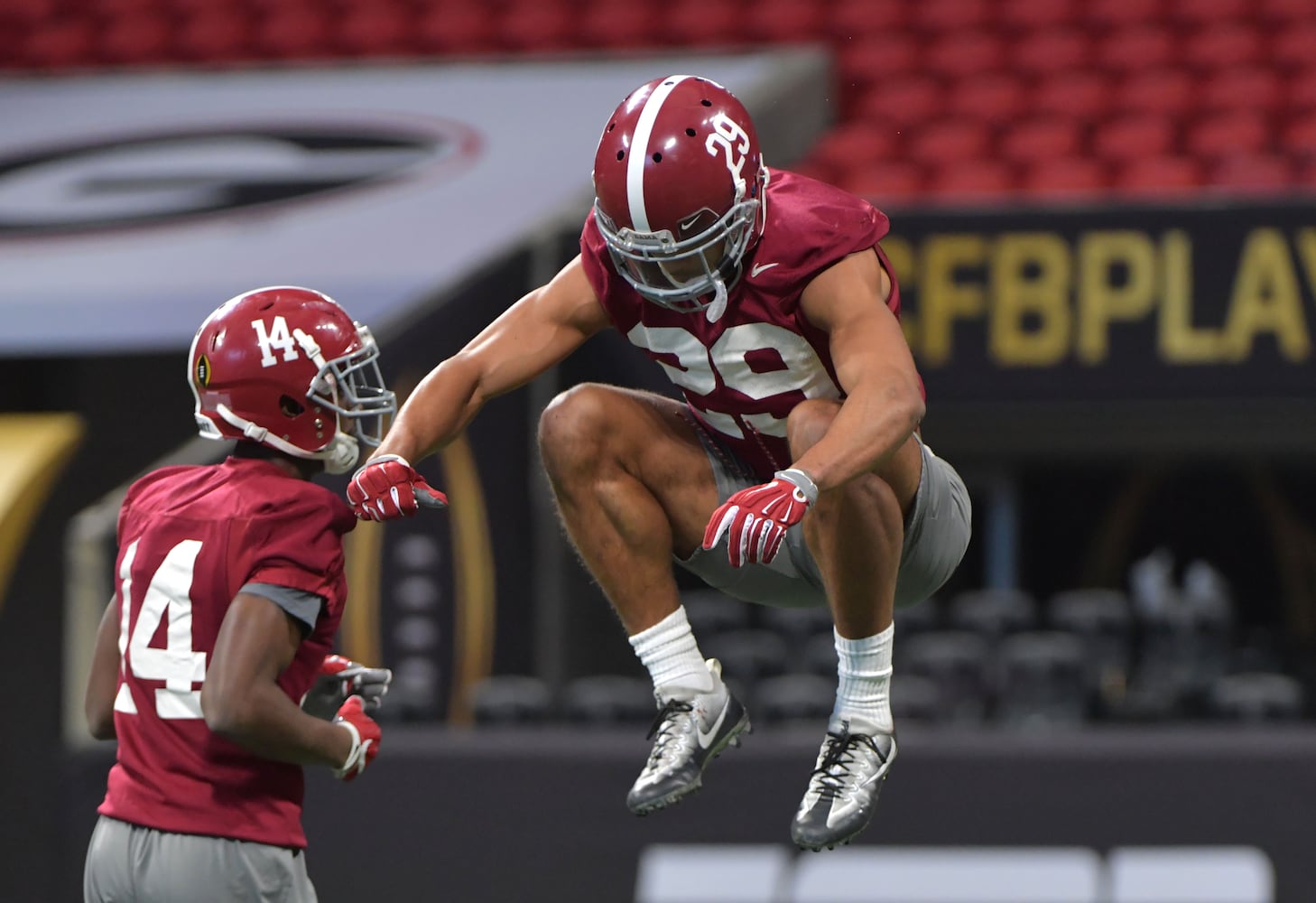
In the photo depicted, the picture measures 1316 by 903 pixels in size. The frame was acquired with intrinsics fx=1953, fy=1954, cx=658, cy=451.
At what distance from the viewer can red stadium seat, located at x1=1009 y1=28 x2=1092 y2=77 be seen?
9531mm

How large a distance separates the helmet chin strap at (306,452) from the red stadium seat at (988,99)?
6.28 m

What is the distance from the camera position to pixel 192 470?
3520mm

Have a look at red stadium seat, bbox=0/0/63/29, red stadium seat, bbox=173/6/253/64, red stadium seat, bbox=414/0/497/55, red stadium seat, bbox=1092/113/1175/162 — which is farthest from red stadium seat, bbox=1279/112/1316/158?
red stadium seat, bbox=0/0/63/29

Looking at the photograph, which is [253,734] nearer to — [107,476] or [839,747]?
[839,747]

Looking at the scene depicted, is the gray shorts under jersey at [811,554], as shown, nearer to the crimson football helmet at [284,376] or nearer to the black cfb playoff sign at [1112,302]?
the crimson football helmet at [284,376]

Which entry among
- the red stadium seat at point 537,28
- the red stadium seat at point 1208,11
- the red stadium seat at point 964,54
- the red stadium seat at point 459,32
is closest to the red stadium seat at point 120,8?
the red stadium seat at point 459,32

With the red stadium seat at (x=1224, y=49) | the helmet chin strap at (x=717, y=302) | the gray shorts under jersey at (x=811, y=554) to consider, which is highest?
the red stadium seat at (x=1224, y=49)

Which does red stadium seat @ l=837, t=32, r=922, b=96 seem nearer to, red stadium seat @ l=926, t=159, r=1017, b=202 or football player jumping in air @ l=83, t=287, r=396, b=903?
red stadium seat @ l=926, t=159, r=1017, b=202

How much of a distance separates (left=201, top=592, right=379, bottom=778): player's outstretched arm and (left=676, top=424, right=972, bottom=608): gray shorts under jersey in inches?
30.1

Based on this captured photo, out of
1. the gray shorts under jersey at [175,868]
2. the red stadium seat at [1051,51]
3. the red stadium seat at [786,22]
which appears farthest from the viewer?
the red stadium seat at [786,22]

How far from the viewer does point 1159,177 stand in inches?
332

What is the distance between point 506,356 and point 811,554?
645 mm

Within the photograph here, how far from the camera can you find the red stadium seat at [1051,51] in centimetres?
953

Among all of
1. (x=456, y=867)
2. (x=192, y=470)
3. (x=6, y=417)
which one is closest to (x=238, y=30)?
(x=6, y=417)
